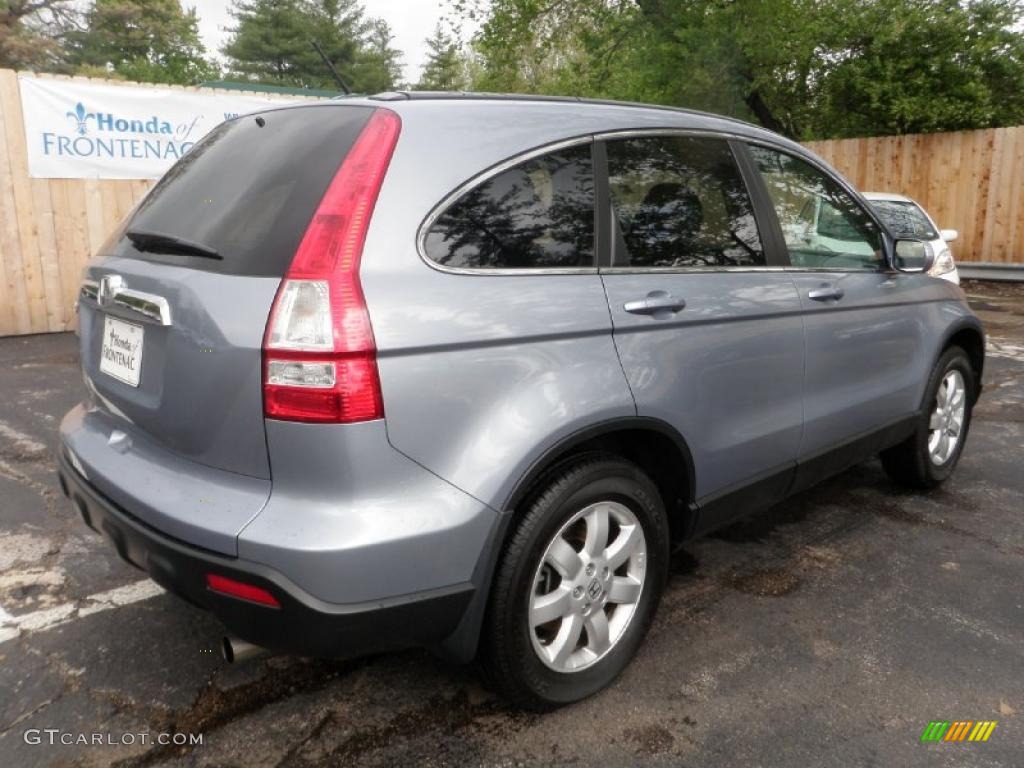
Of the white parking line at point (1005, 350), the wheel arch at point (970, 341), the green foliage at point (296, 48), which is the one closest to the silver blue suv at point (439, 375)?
the wheel arch at point (970, 341)

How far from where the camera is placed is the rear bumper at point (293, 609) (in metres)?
1.90

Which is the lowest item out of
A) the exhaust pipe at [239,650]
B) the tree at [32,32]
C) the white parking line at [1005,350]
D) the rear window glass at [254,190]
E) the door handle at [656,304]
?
the white parking line at [1005,350]

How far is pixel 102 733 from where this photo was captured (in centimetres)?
234

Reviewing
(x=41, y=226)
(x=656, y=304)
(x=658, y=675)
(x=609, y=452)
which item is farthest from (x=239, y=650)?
(x=41, y=226)

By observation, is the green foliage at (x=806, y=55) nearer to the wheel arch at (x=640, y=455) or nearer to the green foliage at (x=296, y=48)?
the wheel arch at (x=640, y=455)

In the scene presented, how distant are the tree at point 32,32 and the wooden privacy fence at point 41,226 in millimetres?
30378

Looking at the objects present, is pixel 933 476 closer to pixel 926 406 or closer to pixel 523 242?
pixel 926 406

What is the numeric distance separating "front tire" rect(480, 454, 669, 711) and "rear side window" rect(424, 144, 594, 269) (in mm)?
604

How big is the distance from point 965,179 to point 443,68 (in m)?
51.8

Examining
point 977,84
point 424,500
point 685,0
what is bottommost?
point 424,500

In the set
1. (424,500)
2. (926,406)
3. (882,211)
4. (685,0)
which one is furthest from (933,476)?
(685,0)

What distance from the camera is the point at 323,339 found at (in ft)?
6.16

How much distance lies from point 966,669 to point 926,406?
166 cm

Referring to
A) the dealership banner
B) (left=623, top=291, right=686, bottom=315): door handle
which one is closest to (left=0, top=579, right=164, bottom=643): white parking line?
(left=623, top=291, right=686, bottom=315): door handle
